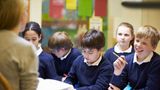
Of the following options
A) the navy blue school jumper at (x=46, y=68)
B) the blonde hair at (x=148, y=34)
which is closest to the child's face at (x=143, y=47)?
the blonde hair at (x=148, y=34)

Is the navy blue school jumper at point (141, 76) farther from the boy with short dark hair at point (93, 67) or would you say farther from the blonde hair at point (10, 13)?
the blonde hair at point (10, 13)

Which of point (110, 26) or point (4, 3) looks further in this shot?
point (110, 26)

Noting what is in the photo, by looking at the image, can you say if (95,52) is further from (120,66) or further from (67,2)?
(67,2)

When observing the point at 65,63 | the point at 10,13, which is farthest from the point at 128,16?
the point at 10,13

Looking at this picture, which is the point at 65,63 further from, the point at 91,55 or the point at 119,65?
the point at 119,65

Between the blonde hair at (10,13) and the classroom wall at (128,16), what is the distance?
2.42 m

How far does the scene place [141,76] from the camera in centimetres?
194

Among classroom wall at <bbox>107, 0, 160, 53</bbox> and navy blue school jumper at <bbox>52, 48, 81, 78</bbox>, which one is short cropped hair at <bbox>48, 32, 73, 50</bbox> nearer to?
navy blue school jumper at <bbox>52, 48, 81, 78</bbox>

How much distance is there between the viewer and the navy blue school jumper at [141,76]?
188cm

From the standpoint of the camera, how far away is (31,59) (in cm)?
106

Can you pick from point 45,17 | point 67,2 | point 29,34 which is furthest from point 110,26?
point 29,34

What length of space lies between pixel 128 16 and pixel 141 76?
Answer: 1.69m

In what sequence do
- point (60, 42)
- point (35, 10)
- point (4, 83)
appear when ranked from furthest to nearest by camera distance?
point (35, 10), point (60, 42), point (4, 83)

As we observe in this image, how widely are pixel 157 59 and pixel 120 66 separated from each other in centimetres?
24
